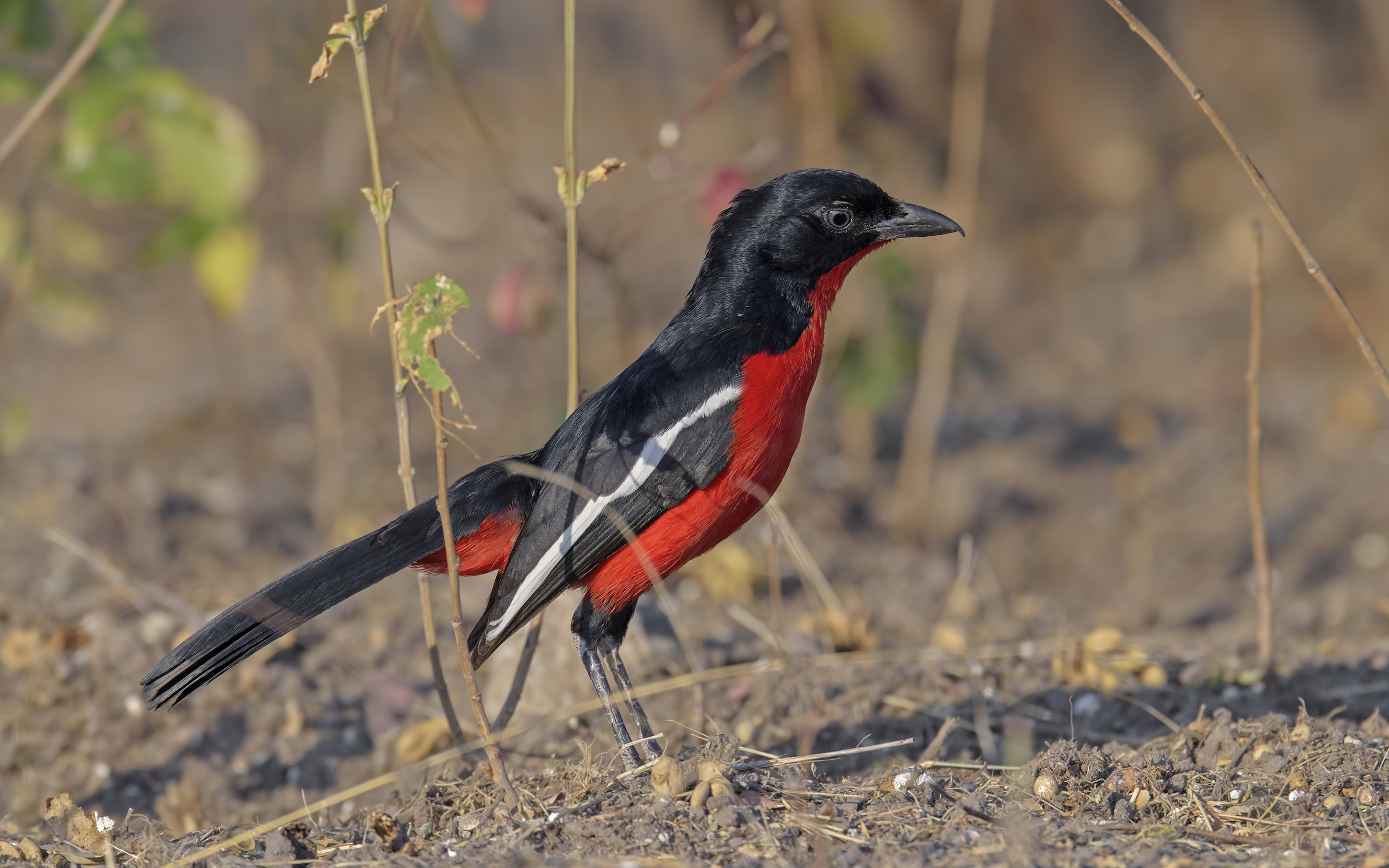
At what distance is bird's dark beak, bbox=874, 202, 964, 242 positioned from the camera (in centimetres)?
389

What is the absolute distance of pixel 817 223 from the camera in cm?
390

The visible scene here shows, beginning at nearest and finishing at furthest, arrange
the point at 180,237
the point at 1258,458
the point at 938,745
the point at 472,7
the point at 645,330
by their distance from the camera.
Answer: the point at 938,745, the point at 472,7, the point at 1258,458, the point at 180,237, the point at 645,330

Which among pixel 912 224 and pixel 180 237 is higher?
pixel 180 237

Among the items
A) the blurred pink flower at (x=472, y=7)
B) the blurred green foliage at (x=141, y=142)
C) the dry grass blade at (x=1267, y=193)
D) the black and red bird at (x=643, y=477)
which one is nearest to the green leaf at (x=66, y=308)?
the blurred green foliage at (x=141, y=142)

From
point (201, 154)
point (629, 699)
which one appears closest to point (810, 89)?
point (201, 154)

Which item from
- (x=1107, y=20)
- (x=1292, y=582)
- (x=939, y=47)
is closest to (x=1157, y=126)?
(x=1107, y=20)

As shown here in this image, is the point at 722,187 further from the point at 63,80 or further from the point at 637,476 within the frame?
the point at 63,80

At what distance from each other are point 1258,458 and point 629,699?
1994 mm

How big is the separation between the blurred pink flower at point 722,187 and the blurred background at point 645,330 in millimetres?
32

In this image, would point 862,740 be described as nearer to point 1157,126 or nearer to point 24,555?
point 24,555

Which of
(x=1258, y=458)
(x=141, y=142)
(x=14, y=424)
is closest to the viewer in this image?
(x=1258, y=458)

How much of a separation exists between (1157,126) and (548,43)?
5.02 metres

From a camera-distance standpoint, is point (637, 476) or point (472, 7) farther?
point (472, 7)

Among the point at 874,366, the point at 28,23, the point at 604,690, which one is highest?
the point at 28,23
